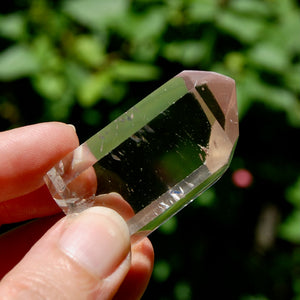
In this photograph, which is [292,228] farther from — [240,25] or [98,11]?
[98,11]

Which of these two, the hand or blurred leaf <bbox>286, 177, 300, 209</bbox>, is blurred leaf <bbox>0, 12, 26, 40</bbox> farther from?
blurred leaf <bbox>286, 177, 300, 209</bbox>

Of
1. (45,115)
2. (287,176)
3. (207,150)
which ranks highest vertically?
(207,150)

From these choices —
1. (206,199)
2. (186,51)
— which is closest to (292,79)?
(186,51)

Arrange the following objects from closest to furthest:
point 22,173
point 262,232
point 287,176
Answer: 1. point 22,173
2. point 287,176
3. point 262,232

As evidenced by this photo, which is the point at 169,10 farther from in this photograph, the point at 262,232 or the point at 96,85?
the point at 262,232

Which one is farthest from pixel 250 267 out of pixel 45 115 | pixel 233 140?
pixel 233 140

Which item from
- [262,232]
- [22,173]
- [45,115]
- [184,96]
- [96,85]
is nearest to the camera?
[184,96]

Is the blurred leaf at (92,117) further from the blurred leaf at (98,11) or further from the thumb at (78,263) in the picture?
the thumb at (78,263)

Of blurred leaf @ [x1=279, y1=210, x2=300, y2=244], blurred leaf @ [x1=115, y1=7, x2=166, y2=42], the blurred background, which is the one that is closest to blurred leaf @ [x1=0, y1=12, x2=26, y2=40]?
the blurred background
